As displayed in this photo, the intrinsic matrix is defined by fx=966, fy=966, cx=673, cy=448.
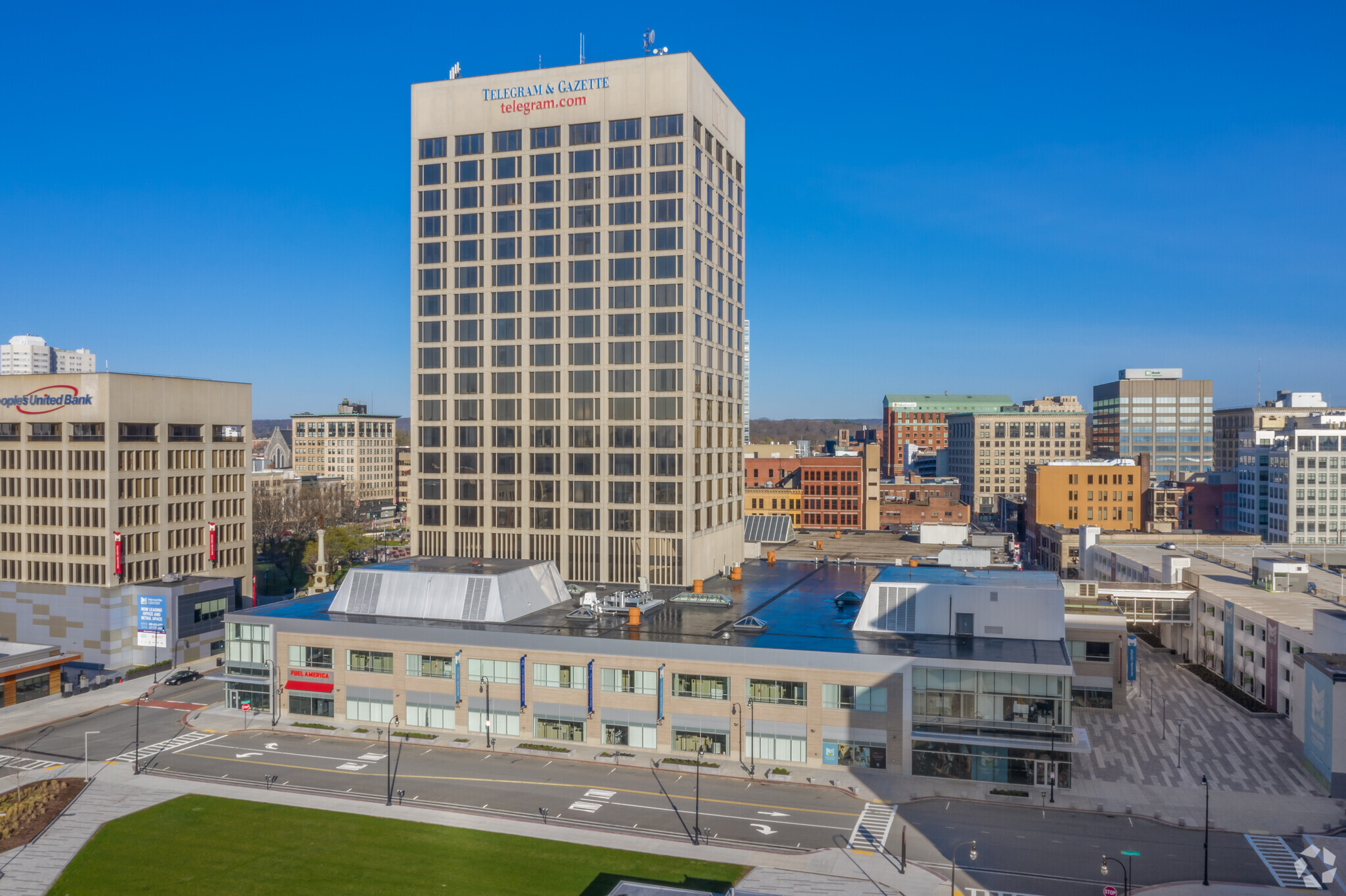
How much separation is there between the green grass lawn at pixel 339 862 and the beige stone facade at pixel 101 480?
50.0m

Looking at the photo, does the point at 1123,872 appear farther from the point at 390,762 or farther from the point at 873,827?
the point at 390,762

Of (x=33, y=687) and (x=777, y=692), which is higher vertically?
(x=777, y=692)

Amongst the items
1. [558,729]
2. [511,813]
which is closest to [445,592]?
[558,729]

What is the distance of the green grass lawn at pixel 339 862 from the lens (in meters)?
49.1

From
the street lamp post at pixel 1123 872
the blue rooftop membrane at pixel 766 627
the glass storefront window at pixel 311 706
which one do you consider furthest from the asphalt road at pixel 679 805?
the blue rooftop membrane at pixel 766 627

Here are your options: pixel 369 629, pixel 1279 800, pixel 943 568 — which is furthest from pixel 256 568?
pixel 1279 800

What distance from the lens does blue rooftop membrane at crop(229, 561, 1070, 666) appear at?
225ft

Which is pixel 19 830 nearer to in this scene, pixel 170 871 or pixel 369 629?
pixel 170 871

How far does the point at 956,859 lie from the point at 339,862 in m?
33.0

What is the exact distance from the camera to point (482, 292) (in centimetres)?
10212

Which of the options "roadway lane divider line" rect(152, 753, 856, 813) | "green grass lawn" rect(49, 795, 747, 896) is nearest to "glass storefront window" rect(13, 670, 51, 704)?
"roadway lane divider line" rect(152, 753, 856, 813)

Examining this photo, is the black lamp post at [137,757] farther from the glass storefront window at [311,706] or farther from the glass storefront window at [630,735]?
the glass storefront window at [630,735]

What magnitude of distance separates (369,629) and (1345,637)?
7236cm

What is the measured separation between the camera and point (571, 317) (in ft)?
327
